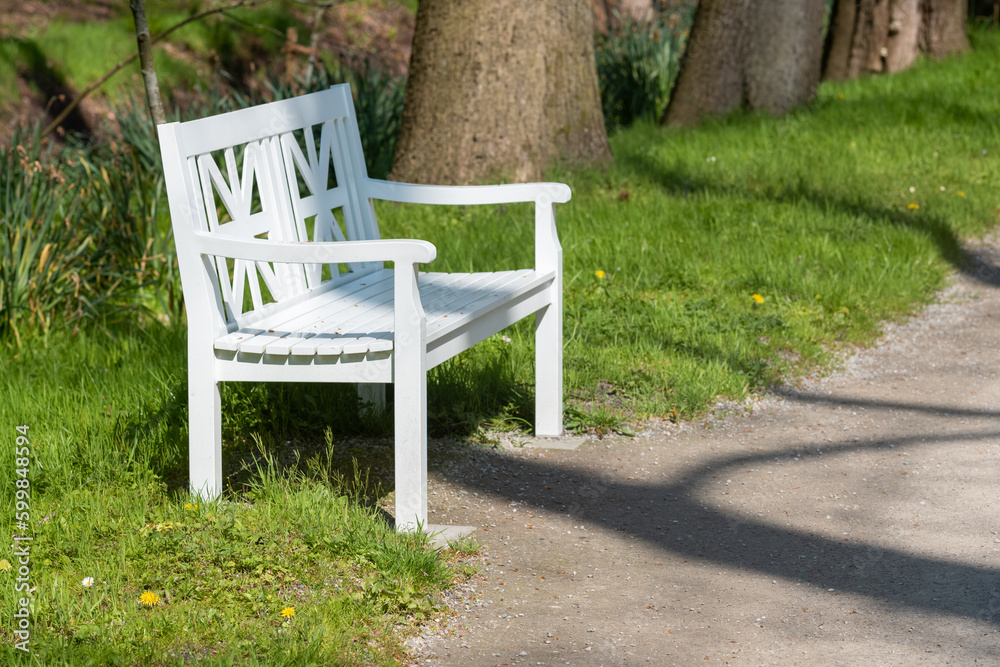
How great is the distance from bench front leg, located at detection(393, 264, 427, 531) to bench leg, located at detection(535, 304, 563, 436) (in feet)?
3.37

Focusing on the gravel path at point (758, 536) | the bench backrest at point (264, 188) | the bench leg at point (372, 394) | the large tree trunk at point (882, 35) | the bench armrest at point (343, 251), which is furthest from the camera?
the large tree trunk at point (882, 35)

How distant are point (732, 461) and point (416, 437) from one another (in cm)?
138

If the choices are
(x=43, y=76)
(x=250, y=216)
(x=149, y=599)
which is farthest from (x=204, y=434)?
(x=43, y=76)

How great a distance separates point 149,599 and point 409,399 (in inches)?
31.8

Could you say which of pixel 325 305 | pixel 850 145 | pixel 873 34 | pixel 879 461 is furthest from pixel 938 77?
pixel 325 305

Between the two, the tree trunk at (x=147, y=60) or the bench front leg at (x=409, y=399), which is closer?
the bench front leg at (x=409, y=399)

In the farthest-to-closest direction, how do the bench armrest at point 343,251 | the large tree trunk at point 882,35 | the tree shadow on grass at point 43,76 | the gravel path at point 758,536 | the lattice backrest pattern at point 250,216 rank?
1. the tree shadow on grass at point 43,76
2. the large tree trunk at point 882,35
3. the lattice backrest pattern at point 250,216
4. the bench armrest at point 343,251
5. the gravel path at point 758,536

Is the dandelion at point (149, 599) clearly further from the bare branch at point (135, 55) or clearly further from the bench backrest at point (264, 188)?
the bare branch at point (135, 55)

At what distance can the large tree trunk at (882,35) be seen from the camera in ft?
34.1

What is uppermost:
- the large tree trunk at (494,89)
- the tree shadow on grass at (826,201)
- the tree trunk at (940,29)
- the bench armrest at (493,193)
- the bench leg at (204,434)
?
the tree trunk at (940,29)

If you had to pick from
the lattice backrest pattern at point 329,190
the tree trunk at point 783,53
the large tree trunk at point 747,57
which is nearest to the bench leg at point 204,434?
the lattice backrest pattern at point 329,190

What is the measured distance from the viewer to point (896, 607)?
2.71m

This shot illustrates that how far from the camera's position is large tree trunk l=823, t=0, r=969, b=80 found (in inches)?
409

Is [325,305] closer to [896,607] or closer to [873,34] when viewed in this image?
[896,607]
